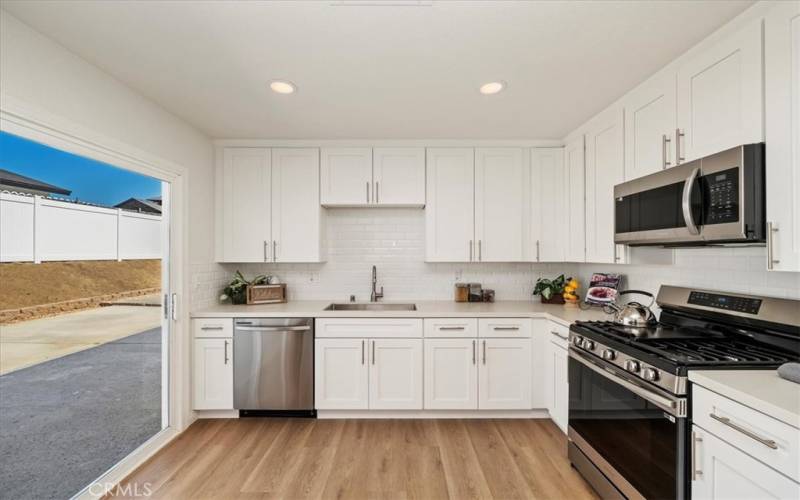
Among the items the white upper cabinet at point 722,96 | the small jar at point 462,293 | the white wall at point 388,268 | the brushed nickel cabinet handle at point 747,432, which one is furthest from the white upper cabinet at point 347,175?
the brushed nickel cabinet handle at point 747,432

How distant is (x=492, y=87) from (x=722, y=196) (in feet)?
4.34

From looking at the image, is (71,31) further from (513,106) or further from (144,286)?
(513,106)

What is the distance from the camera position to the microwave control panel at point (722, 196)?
58.1 inches

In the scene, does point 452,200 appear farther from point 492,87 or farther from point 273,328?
point 273,328

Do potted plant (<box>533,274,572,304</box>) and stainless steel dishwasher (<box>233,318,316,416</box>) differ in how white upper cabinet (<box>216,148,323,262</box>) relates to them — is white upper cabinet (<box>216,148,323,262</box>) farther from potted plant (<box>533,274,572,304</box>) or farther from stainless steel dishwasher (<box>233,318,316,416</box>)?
potted plant (<box>533,274,572,304</box>)

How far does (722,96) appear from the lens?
1.61m

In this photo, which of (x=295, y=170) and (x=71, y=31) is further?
(x=295, y=170)

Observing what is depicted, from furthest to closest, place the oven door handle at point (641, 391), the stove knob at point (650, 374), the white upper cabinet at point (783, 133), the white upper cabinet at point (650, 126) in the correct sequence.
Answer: the white upper cabinet at point (650, 126) < the stove knob at point (650, 374) < the oven door handle at point (641, 391) < the white upper cabinet at point (783, 133)

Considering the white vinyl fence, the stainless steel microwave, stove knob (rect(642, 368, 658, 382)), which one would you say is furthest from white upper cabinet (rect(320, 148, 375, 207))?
stove knob (rect(642, 368, 658, 382))

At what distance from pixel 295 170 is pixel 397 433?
241 cm

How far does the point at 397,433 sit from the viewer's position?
2686 millimetres

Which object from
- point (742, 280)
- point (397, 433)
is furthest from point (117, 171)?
point (742, 280)

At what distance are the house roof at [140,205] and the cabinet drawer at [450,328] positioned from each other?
222 centimetres

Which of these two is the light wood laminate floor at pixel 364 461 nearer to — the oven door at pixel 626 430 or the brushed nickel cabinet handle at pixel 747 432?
the oven door at pixel 626 430
